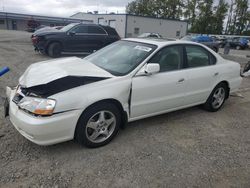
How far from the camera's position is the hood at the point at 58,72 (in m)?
2.93

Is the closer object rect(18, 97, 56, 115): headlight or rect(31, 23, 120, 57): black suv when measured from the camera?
rect(18, 97, 56, 115): headlight

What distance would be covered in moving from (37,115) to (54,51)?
8145 mm

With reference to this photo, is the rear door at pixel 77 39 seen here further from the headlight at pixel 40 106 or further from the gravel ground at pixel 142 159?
the headlight at pixel 40 106

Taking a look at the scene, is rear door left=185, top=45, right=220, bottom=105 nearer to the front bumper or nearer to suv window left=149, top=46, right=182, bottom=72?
suv window left=149, top=46, right=182, bottom=72

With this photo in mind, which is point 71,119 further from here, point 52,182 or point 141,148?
point 141,148

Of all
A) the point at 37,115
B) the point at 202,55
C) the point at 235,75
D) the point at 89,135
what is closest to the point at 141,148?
the point at 89,135

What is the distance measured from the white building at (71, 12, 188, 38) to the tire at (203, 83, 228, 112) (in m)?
28.0

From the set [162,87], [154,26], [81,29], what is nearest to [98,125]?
[162,87]

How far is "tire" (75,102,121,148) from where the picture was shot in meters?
2.95

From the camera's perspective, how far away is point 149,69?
10.9ft

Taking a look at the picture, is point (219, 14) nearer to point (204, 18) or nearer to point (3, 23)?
point (204, 18)

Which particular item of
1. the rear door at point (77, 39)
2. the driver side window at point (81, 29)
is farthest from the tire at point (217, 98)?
the driver side window at point (81, 29)

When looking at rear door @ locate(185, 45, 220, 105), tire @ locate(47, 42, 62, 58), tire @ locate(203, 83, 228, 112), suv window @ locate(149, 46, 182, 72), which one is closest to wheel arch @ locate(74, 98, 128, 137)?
suv window @ locate(149, 46, 182, 72)

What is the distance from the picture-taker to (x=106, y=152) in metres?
3.13
